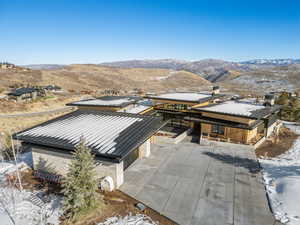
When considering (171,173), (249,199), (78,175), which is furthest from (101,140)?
(249,199)

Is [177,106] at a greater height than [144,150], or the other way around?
[177,106]

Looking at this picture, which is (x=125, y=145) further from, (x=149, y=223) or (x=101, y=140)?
(x=149, y=223)

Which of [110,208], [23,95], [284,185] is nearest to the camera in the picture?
[110,208]

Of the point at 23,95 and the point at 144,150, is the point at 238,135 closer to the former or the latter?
the point at 144,150

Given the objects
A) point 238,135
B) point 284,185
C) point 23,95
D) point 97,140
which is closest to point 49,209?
point 97,140

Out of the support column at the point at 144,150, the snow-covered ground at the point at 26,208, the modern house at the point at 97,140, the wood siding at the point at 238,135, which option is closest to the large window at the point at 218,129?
the wood siding at the point at 238,135

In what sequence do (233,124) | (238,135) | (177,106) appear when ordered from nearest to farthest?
(233,124)
(238,135)
(177,106)

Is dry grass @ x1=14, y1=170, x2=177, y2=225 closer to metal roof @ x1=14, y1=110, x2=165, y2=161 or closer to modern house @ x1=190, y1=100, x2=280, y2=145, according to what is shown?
metal roof @ x1=14, y1=110, x2=165, y2=161
